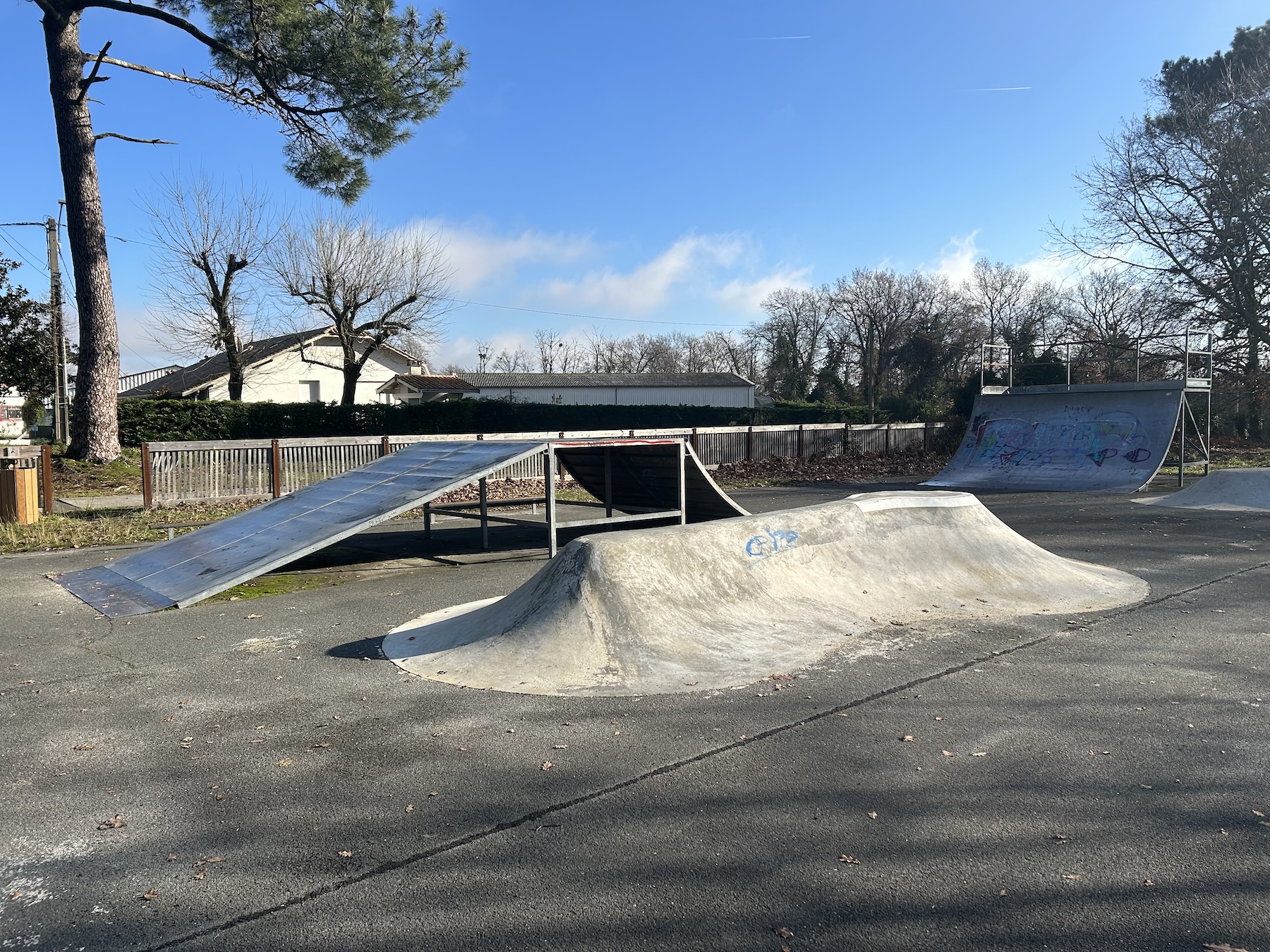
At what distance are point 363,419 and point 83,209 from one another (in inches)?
485

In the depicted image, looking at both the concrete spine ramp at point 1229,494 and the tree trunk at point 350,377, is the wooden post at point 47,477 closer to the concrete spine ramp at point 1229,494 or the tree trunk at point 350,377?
the concrete spine ramp at point 1229,494

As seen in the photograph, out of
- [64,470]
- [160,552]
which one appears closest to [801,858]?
[160,552]

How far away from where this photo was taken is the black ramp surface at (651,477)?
1111 cm

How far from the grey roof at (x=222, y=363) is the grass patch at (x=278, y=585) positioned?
31058 mm

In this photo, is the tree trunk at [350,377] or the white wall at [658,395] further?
the white wall at [658,395]

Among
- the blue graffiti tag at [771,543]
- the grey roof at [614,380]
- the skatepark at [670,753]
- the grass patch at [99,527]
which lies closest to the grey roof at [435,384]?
the grey roof at [614,380]

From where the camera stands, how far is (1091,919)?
106 inches

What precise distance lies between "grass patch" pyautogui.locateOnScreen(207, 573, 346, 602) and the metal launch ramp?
301mm

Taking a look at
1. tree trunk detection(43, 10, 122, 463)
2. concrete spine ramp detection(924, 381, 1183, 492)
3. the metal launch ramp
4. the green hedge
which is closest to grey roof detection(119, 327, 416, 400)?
the green hedge

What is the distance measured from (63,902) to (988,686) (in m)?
4.61

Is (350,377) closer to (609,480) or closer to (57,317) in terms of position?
(57,317)

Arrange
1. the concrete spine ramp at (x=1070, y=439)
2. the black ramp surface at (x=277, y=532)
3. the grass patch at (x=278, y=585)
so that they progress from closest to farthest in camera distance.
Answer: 1. the black ramp surface at (x=277, y=532)
2. the grass patch at (x=278, y=585)
3. the concrete spine ramp at (x=1070, y=439)

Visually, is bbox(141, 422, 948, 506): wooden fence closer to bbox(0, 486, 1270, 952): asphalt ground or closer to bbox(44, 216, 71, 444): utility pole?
bbox(0, 486, 1270, 952): asphalt ground

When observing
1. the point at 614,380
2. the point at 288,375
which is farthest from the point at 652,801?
the point at 614,380
